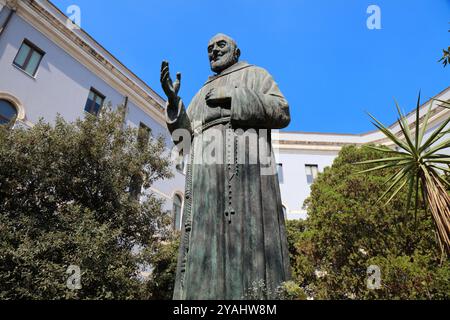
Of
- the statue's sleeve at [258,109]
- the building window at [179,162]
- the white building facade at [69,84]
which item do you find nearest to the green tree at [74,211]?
the building window at [179,162]

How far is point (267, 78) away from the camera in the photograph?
3.88 meters

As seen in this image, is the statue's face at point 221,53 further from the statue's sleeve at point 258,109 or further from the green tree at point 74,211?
the green tree at point 74,211

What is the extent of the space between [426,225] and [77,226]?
11805 mm

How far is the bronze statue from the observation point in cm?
268

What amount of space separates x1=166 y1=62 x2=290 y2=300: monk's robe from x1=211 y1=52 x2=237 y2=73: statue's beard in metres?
0.37

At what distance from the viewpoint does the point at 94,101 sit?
19.4m

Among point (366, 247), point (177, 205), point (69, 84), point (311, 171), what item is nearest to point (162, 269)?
point (366, 247)

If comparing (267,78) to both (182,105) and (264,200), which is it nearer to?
(182,105)

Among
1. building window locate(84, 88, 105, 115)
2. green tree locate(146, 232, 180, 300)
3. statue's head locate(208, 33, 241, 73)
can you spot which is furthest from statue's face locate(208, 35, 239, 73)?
building window locate(84, 88, 105, 115)

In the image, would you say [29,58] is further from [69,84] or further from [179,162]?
[179,162]

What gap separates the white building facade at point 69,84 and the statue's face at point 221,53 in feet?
34.4

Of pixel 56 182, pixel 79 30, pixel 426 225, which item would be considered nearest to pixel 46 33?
pixel 79 30

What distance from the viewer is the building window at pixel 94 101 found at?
18984 millimetres

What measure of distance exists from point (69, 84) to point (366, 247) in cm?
1670
